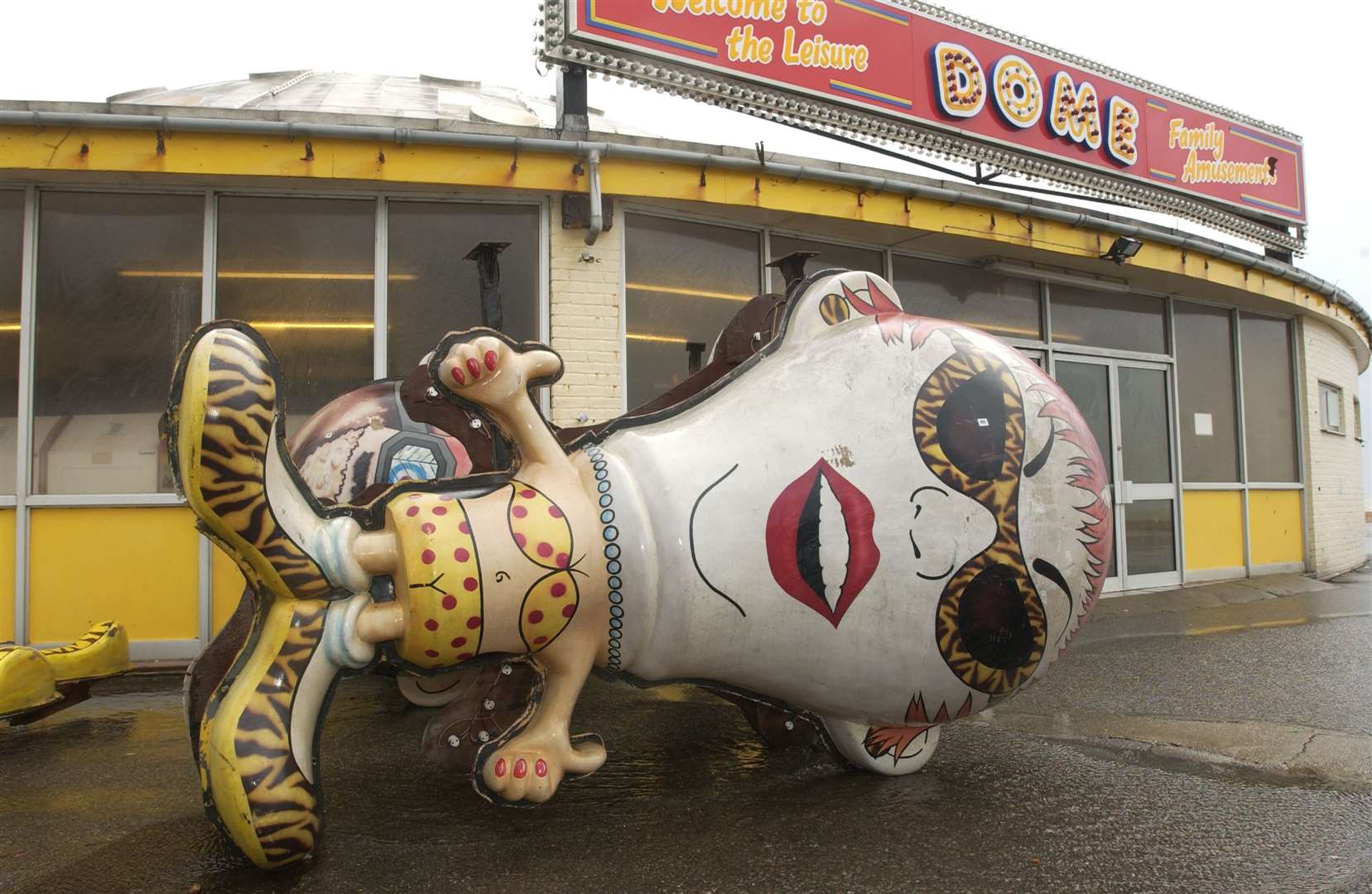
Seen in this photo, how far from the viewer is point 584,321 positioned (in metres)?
5.74

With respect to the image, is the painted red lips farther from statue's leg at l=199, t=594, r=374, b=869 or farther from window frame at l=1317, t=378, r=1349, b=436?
window frame at l=1317, t=378, r=1349, b=436

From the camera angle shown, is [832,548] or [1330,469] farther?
[1330,469]

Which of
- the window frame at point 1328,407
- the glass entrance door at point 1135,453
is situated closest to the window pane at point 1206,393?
the glass entrance door at point 1135,453

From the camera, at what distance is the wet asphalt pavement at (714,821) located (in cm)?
215

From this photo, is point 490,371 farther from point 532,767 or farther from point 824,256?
point 824,256

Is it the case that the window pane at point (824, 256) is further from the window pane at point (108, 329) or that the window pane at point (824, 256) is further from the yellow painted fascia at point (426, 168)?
the window pane at point (108, 329)

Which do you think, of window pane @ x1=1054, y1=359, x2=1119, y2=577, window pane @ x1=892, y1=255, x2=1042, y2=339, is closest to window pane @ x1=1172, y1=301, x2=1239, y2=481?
window pane @ x1=1054, y1=359, x2=1119, y2=577

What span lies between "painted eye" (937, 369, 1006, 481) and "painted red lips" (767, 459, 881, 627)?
0.95 ft

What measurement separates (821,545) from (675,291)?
13.4 ft

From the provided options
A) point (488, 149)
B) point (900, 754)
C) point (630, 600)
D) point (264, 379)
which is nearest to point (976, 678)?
point (900, 754)

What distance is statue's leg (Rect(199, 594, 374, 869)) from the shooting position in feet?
6.19

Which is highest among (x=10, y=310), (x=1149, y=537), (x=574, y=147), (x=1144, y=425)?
(x=574, y=147)

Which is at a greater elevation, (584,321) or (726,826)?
(584,321)

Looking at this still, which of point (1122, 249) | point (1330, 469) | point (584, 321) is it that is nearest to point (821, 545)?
point (584, 321)
